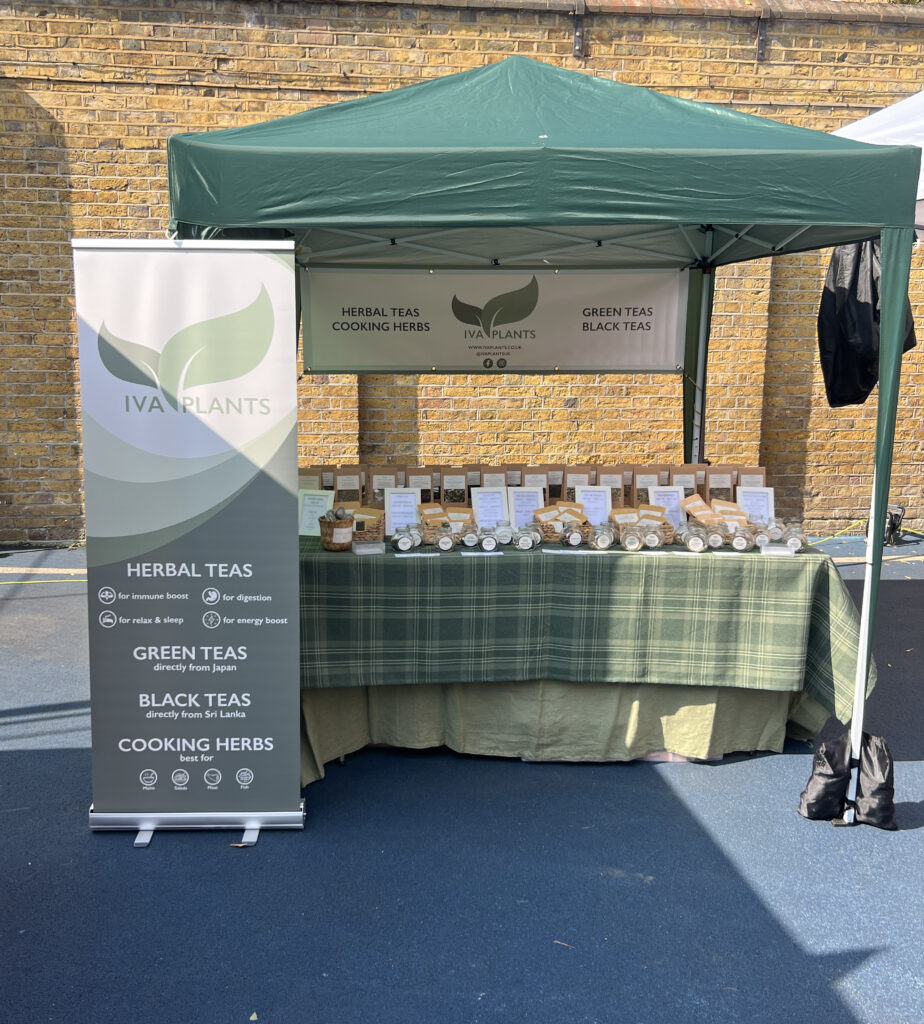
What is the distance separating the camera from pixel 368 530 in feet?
12.7

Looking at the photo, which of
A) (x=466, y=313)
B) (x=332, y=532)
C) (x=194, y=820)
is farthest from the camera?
(x=466, y=313)

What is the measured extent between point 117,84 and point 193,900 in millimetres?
6446

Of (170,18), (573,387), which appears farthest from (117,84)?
(573,387)

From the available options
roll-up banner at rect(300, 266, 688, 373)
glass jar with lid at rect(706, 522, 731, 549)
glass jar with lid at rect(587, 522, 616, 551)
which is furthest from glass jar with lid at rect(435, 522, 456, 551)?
roll-up banner at rect(300, 266, 688, 373)

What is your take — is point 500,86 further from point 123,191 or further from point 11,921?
point 123,191

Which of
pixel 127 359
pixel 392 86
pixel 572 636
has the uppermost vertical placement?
pixel 392 86

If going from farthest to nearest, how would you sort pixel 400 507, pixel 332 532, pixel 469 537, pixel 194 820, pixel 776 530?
pixel 400 507, pixel 776 530, pixel 469 537, pixel 332 532, pixel 194 820

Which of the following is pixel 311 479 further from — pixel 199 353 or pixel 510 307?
pixel 510 307

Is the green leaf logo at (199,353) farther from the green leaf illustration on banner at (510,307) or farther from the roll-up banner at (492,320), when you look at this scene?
the green leaf illustration on banner at (510,307)

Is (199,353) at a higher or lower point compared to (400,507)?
higher

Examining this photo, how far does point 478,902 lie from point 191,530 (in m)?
1.57

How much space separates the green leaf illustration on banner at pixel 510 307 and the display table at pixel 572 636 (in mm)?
1937

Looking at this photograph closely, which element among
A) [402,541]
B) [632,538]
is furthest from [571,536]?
[402,541]

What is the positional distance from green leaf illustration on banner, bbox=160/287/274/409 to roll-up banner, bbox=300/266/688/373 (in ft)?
6.56
